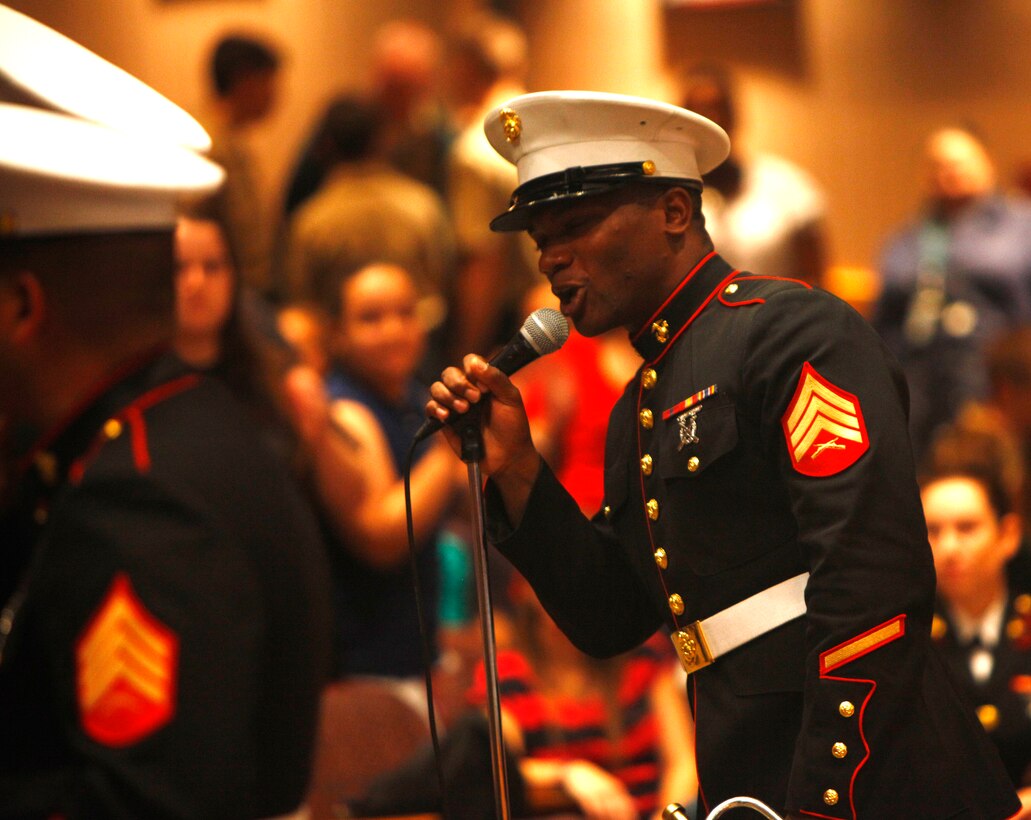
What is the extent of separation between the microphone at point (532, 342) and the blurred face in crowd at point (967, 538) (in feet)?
5.20

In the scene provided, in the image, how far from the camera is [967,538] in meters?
3.31

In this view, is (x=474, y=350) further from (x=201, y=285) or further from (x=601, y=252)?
(x=601, y=252)

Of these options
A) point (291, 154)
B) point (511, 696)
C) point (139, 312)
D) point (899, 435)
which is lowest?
point (511, 696)

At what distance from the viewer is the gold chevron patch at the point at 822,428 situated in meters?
1.67

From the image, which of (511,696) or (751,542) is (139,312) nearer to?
(751,542)

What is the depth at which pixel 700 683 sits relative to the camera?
6.10 ft

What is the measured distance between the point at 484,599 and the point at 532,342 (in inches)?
12.1

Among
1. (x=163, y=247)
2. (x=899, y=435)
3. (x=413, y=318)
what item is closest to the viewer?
(x=899, y=435)

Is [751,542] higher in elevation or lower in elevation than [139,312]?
lower

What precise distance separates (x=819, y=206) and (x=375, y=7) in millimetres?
2980

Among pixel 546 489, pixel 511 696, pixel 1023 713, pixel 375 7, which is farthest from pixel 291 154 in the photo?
pixel 546 489

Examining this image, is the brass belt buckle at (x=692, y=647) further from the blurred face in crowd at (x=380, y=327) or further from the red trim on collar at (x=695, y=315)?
the blurred face in crowd at (x=380, y=327)

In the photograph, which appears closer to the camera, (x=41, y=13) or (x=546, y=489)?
(x=546, y=489)

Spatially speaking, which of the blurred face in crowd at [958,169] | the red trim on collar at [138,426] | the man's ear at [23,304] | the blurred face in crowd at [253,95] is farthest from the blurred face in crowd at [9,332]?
the blurred face in crowd at [958,169]
